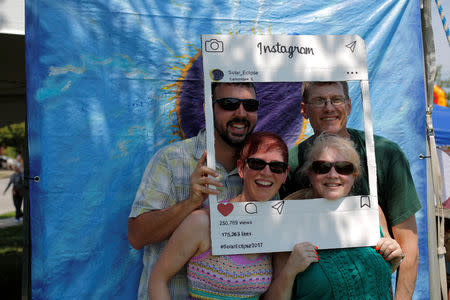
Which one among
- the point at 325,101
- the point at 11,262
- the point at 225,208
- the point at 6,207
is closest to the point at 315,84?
the point at 325,101

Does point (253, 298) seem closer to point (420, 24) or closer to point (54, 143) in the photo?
point (54, 143)

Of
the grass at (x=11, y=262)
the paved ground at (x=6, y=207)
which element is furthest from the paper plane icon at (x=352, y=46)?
the paved ground at (x=6, y=207)

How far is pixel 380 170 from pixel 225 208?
92 centimetres

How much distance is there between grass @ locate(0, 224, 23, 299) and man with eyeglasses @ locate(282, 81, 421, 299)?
421 cm

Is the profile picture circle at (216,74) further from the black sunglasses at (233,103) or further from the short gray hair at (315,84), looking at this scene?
the short gray hair at (315,84)

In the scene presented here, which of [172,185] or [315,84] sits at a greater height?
[315,84]

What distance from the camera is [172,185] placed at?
6.48 feet

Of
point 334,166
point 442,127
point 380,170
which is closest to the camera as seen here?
point 334,166

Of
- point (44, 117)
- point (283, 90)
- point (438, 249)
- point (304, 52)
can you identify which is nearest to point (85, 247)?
point (44, 117)

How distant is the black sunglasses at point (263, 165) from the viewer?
5.69 feet

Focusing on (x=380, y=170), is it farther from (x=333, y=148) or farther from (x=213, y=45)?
(x=213, y=45)

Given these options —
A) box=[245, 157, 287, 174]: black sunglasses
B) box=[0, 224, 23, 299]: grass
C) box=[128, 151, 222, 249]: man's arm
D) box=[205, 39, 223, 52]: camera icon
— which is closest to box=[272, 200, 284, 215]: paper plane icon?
box=[245, 157, 287, 174]: black sunglasses

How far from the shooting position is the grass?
16.2 feet

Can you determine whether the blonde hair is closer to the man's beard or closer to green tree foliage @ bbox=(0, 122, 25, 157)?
the man's beard
